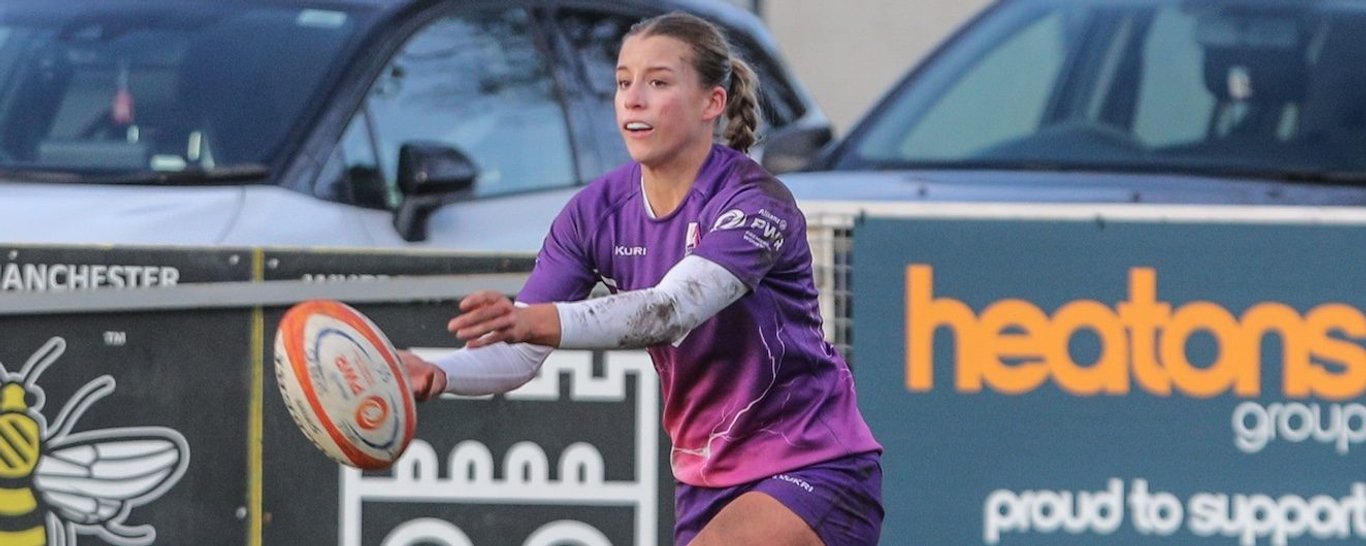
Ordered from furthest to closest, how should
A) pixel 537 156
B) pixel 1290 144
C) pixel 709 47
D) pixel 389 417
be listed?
pixel 537 156
pixel 1290 144
pixel 709 47
pixel 389 417

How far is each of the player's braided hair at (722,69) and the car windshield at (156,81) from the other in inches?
113

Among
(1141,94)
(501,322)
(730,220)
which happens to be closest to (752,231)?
(730,220)

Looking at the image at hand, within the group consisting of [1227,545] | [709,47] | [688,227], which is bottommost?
[1227,545]

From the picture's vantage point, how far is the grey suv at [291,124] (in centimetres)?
753

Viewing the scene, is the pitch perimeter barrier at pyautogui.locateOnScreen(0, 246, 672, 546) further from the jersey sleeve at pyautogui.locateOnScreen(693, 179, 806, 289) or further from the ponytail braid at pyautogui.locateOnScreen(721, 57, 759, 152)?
the jersey sleeve at pyautogui.locateOnScreen(693, 179, 806, 289)

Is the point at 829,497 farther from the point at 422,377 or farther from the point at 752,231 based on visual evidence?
the point at 422,377

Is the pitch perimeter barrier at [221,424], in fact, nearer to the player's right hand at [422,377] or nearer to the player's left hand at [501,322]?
the player's right hand at [422,377]

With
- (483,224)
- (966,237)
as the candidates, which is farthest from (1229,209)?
(483,224)

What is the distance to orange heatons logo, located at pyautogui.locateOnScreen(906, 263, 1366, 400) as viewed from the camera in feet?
20.5

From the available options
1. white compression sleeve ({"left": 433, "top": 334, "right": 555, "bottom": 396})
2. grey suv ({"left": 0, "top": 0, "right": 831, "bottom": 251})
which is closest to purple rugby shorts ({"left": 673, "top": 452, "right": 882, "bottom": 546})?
white compression sleeve ({"left": 433, "top": 334, "right": 555, "bottom": 396})

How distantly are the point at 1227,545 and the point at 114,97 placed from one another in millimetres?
3561

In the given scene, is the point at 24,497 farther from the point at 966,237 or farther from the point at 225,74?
the point at 966,237

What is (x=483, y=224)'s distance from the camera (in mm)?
8000

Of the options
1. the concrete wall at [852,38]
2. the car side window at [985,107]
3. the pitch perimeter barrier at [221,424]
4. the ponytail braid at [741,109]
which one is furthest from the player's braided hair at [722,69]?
the concrete wall at [852,38]
